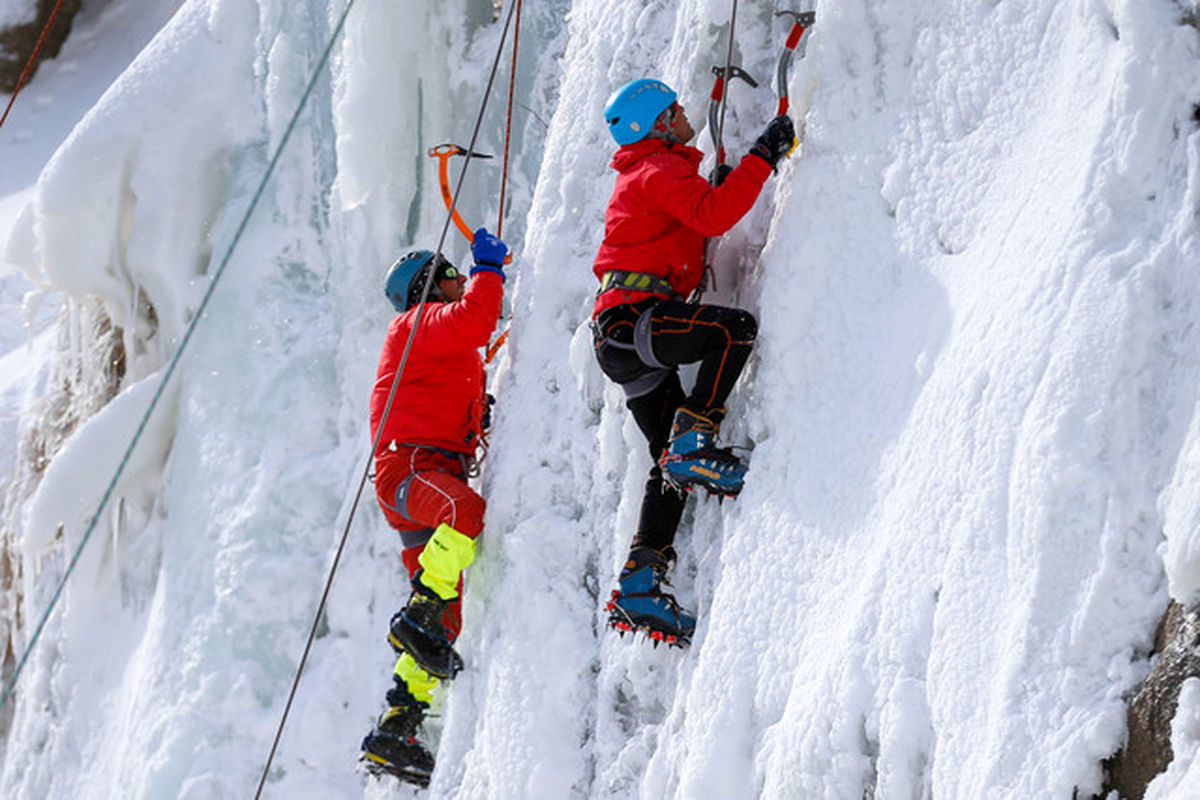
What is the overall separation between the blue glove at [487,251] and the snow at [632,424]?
0.19m


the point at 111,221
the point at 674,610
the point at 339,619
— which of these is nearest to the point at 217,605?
the point at 339,619

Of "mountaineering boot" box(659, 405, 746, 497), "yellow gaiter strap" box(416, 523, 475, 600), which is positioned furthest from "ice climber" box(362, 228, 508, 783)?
"mountaineering boot" box(659, 405, 746, 497)

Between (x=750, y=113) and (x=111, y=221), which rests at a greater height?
(x=111, y=221)

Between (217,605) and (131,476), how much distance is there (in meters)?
0.94

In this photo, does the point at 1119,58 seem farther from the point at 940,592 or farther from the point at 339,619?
the point at 339,619

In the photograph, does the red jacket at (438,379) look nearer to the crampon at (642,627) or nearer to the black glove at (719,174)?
the black glove at (719,174)

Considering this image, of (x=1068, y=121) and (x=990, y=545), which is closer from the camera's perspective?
(x=990, y=545)

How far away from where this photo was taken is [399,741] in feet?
14.6

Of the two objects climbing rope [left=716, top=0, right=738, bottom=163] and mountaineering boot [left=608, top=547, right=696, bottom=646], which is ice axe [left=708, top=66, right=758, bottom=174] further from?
mountaineering boot [left=608, top=547, right=696, bottom=646]

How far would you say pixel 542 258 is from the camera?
4.57 m

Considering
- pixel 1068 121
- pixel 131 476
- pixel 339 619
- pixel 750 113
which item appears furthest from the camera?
pixel 131 476

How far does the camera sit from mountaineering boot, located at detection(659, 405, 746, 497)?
347cm

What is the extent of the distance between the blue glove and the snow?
191 mm

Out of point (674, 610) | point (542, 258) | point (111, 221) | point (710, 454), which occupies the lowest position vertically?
point (674, 610)
